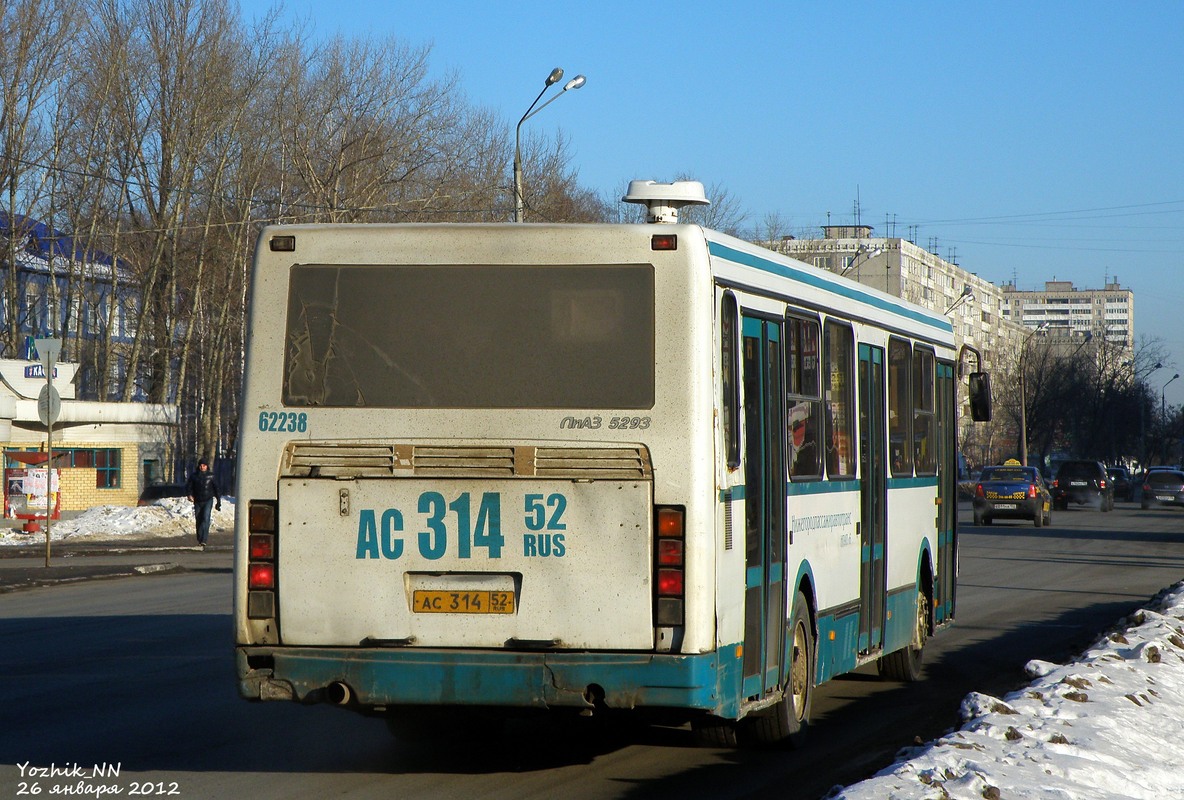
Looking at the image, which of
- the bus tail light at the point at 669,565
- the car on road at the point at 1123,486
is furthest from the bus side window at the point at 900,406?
the car on road at the point at 1123,486

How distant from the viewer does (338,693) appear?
7.40 metres

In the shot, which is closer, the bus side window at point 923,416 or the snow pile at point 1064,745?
the snow pile at point 1064,745

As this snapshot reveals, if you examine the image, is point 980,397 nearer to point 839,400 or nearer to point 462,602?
point 839,400

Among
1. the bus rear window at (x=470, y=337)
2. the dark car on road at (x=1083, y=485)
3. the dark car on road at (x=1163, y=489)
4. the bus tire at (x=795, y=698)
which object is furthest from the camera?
the dark car on road at (x=1163, y=489)

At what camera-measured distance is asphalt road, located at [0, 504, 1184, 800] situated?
7801 millimetres

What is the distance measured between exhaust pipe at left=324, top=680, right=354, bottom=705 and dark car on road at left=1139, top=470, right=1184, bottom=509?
58952mm

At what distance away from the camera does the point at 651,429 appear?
7.27 metres

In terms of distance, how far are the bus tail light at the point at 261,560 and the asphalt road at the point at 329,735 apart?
2.99 feet

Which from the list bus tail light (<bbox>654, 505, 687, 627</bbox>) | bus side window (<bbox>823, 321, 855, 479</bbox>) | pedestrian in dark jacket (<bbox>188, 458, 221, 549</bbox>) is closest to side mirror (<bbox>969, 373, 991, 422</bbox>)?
bus side window (<bbox>823, 321, 855, 479</bbox>)

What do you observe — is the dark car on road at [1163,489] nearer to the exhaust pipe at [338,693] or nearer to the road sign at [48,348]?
the road sign at [48,348]

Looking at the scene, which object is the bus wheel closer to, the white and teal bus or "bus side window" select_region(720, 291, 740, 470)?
the white and teal bus

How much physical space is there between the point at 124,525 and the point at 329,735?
26.8 meters

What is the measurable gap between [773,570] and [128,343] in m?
57.8

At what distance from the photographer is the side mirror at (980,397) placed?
1386 centimetres
